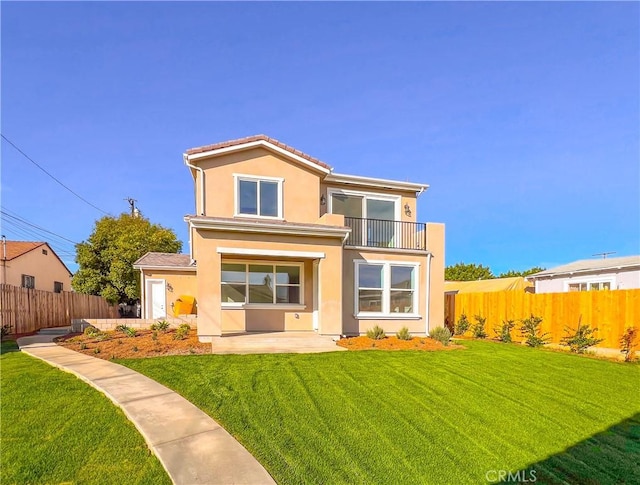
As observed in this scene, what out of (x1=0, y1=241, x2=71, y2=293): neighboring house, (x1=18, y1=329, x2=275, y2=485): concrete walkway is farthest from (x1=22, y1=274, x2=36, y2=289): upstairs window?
(x1=18, y1=329, x2=275, y2=485): concrete walkway

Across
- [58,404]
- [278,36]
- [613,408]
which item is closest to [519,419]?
[613,408]

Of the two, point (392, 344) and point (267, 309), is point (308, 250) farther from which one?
point (392, 344)

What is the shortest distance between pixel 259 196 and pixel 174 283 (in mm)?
7834

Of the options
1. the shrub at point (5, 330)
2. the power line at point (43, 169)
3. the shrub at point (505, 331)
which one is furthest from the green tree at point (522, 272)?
the power line at point (43, 169)

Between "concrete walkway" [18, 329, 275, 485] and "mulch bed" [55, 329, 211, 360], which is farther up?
"concrete walkway" [18, 329, 275, 485]

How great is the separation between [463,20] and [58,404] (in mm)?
14998

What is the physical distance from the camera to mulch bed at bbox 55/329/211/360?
27.9ft

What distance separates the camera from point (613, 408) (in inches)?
232

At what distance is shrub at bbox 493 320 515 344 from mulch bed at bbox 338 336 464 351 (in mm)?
3975

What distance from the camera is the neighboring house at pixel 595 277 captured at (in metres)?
16.1

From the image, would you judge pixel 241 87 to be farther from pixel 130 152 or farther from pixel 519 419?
pixel 519 419

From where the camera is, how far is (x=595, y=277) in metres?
17.5

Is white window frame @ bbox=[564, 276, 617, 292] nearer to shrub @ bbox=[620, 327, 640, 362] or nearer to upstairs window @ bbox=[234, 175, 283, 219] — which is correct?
shrub @ bbox=[620, 327, 640, 362]

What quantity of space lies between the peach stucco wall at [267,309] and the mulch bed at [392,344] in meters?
0.94
